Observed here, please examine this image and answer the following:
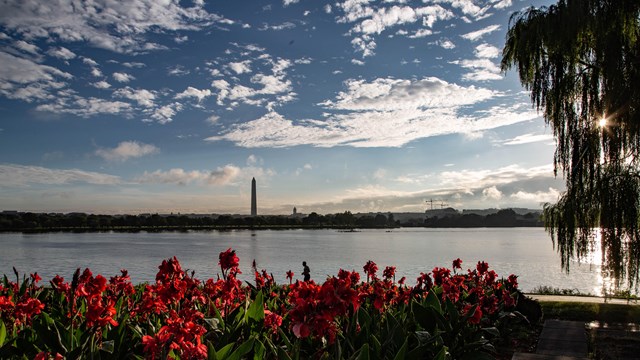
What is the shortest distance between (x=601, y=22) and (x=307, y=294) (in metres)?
9.02

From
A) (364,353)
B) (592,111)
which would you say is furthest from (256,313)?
(592,111)

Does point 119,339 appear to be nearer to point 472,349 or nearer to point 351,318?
point 351,318

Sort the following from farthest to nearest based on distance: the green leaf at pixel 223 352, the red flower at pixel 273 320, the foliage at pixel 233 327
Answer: the red flower at pixel 273 320
the green leaf at pixel 223 352
the foliage at pixel 233 327

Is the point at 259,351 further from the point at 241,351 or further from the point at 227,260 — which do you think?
the point at 227,260

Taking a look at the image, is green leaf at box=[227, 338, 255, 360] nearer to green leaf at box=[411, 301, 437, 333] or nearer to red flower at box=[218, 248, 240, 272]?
red flower at box=[218, 248, 240, 272]

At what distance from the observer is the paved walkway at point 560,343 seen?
17.7 ft

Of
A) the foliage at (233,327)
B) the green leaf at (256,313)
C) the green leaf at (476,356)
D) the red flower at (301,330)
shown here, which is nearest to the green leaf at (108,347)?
the foliage at (233,327)

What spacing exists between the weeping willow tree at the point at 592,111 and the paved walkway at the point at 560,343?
8.46 feet

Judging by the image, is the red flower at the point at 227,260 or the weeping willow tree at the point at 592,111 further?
the weeping willow tree at the point at 592,111

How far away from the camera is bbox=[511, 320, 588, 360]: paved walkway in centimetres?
540

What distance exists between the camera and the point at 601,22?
915 centimetres

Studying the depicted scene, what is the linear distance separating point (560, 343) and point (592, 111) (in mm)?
5237

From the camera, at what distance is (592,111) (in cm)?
973

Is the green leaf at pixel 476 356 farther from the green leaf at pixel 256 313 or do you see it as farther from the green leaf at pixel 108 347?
the green leaf at pixel 108 347
